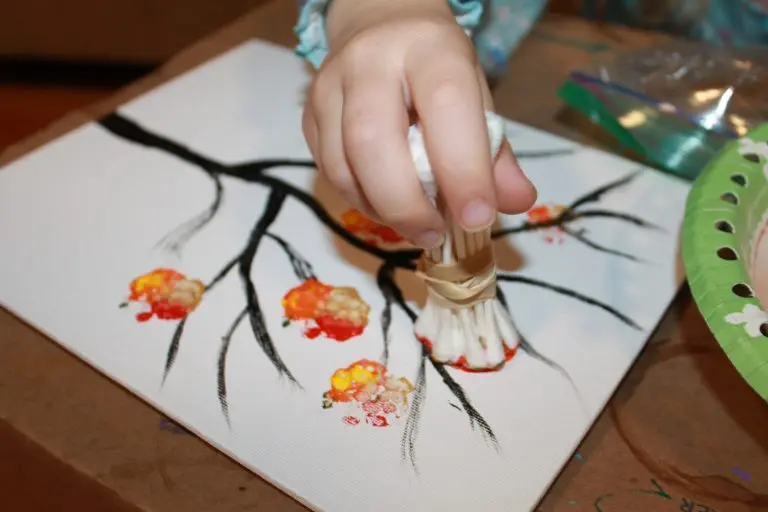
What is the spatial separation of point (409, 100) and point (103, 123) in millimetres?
308

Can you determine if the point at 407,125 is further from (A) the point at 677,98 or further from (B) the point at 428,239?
(A) the point at 677,98

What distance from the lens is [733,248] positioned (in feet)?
1.09

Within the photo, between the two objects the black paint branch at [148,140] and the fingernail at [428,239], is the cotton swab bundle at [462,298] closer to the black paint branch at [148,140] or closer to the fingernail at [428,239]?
the fingernail at [428,239]

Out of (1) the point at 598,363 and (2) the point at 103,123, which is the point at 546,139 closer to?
(1) the point at 598,363

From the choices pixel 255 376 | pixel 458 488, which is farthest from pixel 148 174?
pixel 458 488

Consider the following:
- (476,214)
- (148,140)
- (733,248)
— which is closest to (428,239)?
(476,214)

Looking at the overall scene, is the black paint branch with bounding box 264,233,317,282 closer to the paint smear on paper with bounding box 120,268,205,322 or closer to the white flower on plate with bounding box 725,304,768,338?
the paint smear on paper with bounding box 120,268,205,322

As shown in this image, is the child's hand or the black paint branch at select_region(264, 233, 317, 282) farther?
the black paint branch at select_region(264, 233, 317, 282)

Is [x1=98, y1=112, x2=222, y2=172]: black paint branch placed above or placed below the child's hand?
below

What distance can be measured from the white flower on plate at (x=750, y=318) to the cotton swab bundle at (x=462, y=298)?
0.10 meters

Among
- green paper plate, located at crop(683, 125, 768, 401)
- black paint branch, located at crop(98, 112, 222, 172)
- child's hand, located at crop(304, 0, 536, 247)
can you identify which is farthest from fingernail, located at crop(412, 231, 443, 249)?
black paint branch, located at crop(98, 112, 222, 172)

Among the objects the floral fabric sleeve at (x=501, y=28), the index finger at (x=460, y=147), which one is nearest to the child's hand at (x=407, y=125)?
the index finger at (x=460, y=147)

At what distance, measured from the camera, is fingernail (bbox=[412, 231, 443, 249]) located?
32 cm

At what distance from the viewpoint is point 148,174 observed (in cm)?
51
